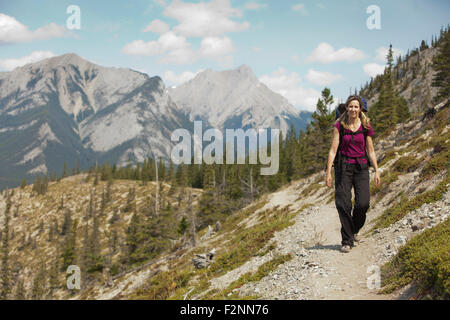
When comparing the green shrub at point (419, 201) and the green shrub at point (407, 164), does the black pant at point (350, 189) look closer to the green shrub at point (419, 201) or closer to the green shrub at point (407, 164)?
the green shrub at point (419, 201)

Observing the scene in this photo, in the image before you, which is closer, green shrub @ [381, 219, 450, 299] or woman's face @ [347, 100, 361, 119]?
green shrub @ [381, 219, 450, 299]

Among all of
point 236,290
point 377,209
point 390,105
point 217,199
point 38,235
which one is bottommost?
point 38,235

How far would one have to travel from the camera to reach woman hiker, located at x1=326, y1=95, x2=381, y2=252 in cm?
816

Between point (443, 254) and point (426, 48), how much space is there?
727ft

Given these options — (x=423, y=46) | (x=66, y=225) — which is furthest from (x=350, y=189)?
(x=423, y=46)

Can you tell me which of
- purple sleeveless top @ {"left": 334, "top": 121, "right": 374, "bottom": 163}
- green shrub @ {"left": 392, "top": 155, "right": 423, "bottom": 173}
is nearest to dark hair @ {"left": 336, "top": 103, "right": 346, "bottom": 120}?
purple sleeveless top @ {"left": 334, "top": 121, "right": 374, "bottom": 163}

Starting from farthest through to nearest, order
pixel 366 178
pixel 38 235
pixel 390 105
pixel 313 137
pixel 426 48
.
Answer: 1. pixel 426 48
2. pixel 38 235
3. pixel 390 105
4. pixel 313 137
5. pixel 366 178

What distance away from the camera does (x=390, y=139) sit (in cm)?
3256

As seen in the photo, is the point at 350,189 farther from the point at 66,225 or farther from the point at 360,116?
the point at 66,225

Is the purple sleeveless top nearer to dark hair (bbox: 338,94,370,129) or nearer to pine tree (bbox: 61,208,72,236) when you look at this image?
dark hair (bbox: 338,94,370,129)

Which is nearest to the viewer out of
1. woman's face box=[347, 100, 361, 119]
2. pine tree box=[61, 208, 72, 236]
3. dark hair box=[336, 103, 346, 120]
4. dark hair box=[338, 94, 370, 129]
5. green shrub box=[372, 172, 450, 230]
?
woman's face box=[347, 100, 361, 119]
